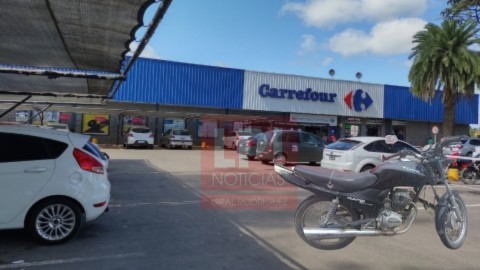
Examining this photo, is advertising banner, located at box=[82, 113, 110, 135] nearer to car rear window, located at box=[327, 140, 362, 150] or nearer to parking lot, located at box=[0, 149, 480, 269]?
car rear window, located at box=[327, 140, 362, 150]

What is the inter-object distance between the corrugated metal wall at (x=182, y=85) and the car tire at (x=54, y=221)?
27.3 metres

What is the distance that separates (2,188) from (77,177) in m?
0.96

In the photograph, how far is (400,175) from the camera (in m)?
5.28

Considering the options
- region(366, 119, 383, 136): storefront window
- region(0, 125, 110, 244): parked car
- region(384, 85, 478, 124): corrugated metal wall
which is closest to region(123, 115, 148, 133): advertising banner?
region(366, 119, 383, 136): storefront window

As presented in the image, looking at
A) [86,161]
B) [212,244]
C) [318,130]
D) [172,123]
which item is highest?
[172,123]

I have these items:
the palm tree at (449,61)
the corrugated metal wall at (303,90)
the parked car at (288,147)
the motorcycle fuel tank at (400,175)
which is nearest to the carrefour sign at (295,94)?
the corrugated metal wall at (303,90)

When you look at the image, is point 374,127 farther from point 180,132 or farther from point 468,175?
point 468,175

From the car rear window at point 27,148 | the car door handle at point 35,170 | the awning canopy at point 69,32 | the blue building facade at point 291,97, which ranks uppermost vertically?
the blue building facade at point 291,97

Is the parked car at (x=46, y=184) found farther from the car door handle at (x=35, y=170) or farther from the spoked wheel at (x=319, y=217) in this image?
the spoked wheel at (x=319, y=217)

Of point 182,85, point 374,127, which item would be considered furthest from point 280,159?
point 374,127

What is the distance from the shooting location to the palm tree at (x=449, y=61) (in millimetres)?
23625

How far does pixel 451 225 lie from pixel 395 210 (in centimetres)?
92

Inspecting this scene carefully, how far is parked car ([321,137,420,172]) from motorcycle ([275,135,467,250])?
342 inches

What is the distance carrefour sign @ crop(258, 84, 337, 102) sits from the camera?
3816 cm
